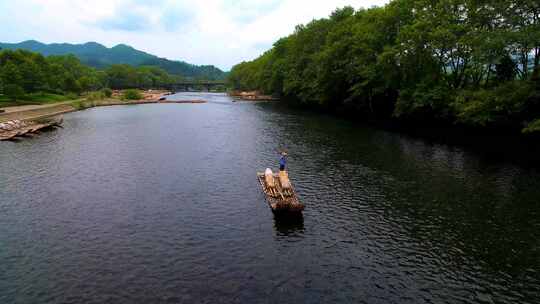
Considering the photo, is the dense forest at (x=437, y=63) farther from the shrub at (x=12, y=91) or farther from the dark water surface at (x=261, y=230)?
the shrub at (x=12, y=91)

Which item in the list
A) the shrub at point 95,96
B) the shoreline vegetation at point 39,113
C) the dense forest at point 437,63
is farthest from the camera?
the shrub at point 95,96

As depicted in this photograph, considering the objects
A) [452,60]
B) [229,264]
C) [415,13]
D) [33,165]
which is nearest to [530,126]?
[452,60]

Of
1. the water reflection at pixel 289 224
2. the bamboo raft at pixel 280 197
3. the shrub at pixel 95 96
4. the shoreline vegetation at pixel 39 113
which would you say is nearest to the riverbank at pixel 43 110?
the shoreline vegetation at pixel 39 113

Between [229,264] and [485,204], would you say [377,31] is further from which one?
[229,264]

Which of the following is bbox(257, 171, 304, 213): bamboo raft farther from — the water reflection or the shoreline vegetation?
the shoreline vegetation

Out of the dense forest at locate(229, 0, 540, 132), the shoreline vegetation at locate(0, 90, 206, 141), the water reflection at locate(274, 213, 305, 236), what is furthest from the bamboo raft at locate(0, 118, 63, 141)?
the dense forest at locate(229, 0, 540, 132)

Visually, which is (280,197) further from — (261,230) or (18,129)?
(18,129)

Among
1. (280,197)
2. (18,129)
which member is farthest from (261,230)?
(18,129)
